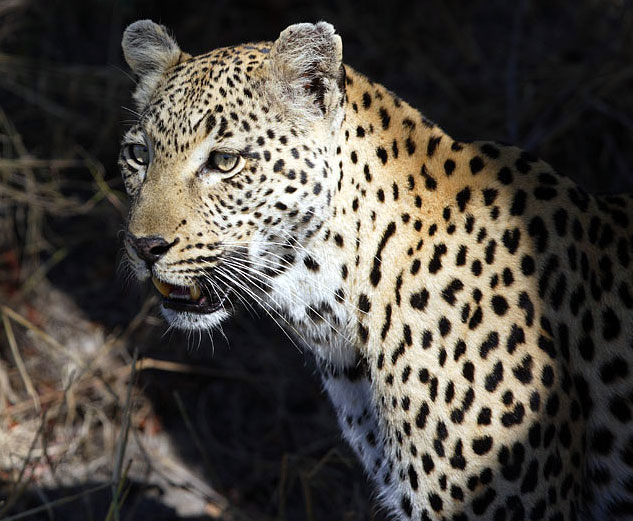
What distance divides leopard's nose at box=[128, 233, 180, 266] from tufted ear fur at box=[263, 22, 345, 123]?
72 cm

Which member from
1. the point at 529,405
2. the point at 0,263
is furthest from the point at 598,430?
the point at 0,263

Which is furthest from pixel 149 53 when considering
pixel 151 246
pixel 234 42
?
pixel 234 42

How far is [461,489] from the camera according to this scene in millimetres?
3203

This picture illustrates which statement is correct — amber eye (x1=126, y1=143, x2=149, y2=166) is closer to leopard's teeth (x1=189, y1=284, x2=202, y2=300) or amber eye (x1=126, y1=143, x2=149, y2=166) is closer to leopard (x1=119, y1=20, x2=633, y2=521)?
leopard (x1=119, y1=20, x2=633, y2=521)

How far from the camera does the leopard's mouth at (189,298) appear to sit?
3523 mm

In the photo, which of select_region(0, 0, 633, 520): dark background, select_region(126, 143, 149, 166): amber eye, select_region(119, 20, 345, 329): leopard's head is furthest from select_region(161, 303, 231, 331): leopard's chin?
select_region(0, 0, 633, 520): dark background

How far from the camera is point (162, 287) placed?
11.6ft

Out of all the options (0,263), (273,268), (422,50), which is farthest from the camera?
(422,50)

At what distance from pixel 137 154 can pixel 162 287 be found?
23.0 inches

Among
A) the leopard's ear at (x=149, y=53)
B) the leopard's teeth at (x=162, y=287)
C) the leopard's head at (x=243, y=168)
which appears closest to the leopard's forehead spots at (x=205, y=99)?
the leopard's head at (x=243, y=168)

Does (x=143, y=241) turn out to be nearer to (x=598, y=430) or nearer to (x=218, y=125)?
(x=218, y=125)

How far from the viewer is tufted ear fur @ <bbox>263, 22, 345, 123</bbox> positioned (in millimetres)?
3258

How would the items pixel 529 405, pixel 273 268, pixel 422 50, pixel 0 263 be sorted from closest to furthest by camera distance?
pixel 529 405 → pixel 273 268 → pixel 0 263 → pixel 422 50

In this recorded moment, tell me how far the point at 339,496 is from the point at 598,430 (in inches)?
91.0
